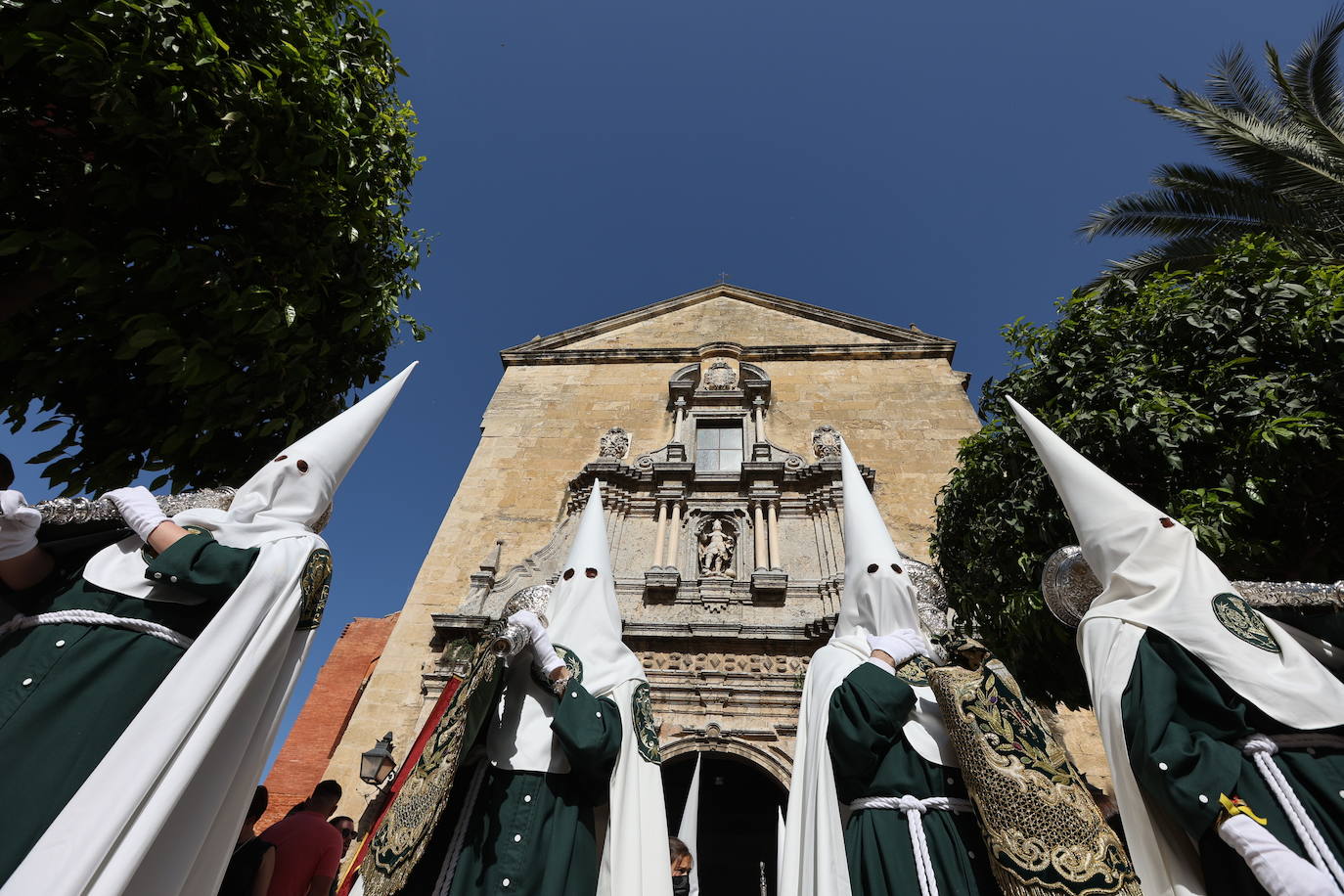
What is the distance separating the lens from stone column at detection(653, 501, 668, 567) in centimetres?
802

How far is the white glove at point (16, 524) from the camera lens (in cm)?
173

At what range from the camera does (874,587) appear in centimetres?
297

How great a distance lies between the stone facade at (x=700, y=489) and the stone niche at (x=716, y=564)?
0.02 meters

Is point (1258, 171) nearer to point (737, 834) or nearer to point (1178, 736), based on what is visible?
point (1178, 736)

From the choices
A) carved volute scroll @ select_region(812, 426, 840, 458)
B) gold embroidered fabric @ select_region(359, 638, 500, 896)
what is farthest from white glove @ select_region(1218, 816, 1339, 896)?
carved volute scroll @ select_region(812, 426, 840, 458)

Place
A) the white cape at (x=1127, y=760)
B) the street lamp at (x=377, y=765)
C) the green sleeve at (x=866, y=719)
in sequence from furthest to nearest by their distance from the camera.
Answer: the street lamp at (x=377, y=765)
the green sleeve at (x=866, y=719)
the white cape at (x=1127, y=760)

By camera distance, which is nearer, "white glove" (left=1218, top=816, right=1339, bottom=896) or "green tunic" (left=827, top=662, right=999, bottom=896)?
"white glove" (left=1218, top=816, right=1339, bottom=896)

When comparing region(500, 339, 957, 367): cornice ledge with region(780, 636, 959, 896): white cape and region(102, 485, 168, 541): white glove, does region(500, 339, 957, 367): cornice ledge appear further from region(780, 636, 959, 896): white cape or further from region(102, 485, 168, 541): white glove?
region(102, 485, 168, 541): white glove

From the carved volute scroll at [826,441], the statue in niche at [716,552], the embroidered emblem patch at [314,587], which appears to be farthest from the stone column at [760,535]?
the embroidered emblem patch at [314,587]

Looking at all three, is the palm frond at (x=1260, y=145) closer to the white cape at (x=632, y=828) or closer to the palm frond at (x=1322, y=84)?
the palm frond at (x=1322, y=84)

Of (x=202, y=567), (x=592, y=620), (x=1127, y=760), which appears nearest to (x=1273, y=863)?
(x=1127, y=760)

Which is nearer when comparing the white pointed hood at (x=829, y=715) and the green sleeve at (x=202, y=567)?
the green sleeve at (x=202, y=567)

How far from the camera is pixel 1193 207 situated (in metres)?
6.92

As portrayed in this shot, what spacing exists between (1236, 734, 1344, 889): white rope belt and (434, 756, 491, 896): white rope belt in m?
2.59
